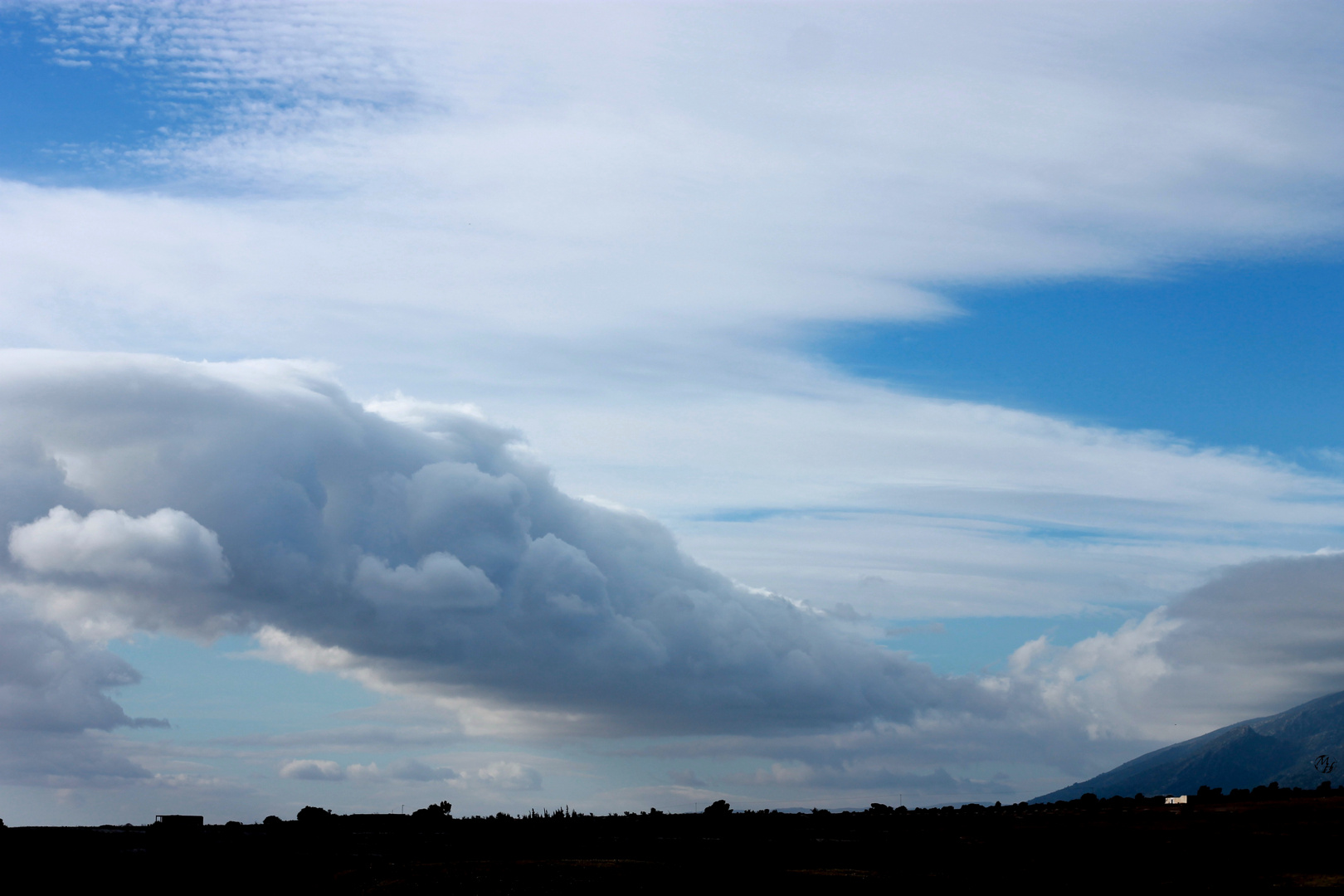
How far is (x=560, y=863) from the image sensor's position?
7981 centimetres

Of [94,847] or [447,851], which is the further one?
[447,851]

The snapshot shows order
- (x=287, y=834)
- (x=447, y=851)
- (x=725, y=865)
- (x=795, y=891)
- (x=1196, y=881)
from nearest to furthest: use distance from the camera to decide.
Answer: (x=1196, y=881) → (x=795, y=891) → (x=725, y=865) → (x=447, y=851) → (x=287, y=834)

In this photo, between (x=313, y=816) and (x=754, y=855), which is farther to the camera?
(x=313, y=816)

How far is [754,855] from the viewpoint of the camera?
84062 mm

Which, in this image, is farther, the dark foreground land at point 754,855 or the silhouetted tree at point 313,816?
Answer: the silhouetted tree at point 313,816

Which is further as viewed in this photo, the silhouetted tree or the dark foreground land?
the silhouetted tree

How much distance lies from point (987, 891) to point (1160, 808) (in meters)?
64.8

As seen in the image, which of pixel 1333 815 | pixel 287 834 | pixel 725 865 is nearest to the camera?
pixel 725 865

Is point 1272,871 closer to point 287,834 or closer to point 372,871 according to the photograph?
point 372,871

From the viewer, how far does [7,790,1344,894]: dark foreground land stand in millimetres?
62656

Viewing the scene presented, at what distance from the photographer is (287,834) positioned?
361 feet

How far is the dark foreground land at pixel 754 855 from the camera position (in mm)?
62656

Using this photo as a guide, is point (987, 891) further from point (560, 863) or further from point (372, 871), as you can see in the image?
point (372, 871)

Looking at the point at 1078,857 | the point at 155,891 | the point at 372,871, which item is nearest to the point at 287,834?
the point at 372,871
